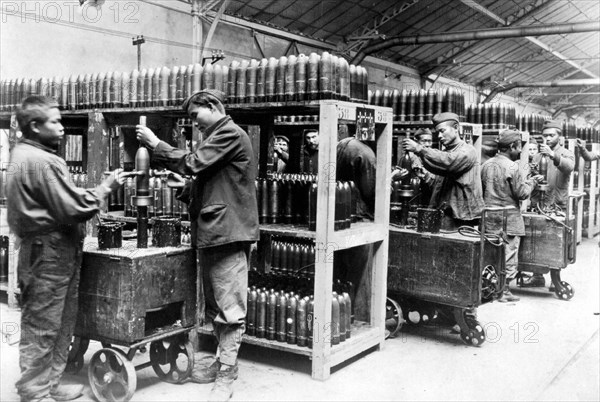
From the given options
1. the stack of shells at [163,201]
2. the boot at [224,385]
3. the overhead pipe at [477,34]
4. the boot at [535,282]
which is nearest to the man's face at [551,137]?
the boot at [535,282]

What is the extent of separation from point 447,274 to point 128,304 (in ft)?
9.58

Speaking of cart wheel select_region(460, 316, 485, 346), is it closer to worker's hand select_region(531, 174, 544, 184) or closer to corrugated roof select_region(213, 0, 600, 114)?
worker's hand select_region(531, 174, 544, 184)

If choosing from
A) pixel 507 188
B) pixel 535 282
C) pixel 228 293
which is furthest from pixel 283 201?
pixel 535 282

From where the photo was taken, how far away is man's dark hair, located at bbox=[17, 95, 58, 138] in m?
3.88

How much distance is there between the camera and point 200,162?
418 cm

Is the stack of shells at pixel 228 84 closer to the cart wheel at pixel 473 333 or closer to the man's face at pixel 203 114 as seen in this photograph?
the man's face at pixel 203 114

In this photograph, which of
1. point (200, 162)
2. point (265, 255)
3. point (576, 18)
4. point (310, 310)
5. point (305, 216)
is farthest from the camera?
point (576, 18)

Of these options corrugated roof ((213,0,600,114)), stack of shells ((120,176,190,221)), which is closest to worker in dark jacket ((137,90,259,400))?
stack of shells ((120,176,190,221))

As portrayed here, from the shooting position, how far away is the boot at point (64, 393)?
4.18 m

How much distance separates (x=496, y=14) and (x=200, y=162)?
18.0 m

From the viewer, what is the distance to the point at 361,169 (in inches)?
234

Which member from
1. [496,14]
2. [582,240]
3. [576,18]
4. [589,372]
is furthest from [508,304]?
[576,18]

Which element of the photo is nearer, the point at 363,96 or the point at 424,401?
the point at 424,401

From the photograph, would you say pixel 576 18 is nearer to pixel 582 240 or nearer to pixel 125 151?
pixel 582 240
